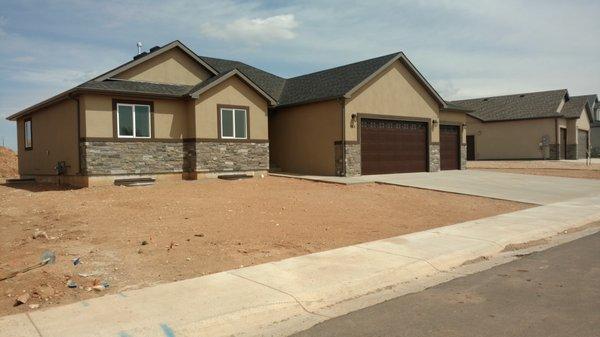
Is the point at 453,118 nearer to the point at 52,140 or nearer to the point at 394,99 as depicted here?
the point at 394,99

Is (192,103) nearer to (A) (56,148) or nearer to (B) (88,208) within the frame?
(A) (56,148)

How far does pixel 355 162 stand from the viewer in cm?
2266

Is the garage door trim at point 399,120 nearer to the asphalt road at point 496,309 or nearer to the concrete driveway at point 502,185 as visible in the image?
the concrete driveway at point 502,185

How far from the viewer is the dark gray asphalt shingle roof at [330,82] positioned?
75.8ft

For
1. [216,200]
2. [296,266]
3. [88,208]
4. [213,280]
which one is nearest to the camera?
[213,280]

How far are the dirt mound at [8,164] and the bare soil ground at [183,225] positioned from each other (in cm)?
1944

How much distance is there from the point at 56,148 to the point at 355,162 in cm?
1306

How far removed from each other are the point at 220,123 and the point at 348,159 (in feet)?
19.1

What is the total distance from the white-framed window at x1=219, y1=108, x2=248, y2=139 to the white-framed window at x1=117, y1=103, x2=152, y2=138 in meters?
3.10

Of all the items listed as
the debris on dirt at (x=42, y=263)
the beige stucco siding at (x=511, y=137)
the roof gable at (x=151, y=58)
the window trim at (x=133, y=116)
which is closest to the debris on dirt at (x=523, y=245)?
the debris on dirt at (x=42, y=263)

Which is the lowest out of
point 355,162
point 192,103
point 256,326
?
point 256,326

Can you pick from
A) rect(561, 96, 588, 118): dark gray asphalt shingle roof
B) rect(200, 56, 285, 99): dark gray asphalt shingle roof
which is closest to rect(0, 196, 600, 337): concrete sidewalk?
rect(200, 56, 285, 99): dark gray asphalt shingle roof

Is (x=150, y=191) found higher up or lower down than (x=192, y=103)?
lower down

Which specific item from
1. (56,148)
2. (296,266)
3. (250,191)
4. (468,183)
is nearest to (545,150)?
(468,183)
